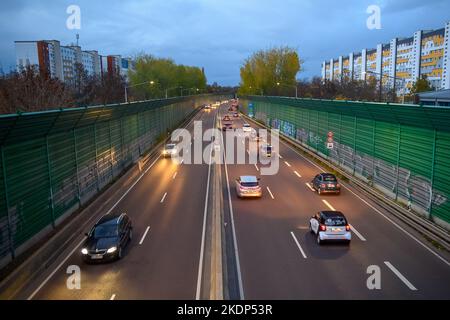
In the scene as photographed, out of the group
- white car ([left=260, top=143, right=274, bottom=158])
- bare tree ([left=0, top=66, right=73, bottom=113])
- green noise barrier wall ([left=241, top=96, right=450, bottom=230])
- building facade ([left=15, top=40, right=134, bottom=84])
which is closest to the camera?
green noise barrier wall ([left=241, top=96, right=450, bottom=230])

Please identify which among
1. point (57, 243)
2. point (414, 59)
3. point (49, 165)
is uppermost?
point (414, 59)

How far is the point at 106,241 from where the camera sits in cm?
1717

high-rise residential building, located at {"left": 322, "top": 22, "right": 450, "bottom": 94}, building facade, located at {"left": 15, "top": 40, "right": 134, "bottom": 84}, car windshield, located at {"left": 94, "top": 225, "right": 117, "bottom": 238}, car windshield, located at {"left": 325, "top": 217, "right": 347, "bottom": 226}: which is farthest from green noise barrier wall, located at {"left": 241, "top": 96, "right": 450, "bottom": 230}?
building facade, located at {"left": 15, "top": 40, "right": 134, "bottom": 84}

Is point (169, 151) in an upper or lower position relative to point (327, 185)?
lower

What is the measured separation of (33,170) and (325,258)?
520 inches

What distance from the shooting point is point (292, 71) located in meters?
115

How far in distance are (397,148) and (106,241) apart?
59.0 feet

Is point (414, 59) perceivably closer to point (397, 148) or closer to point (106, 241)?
point (397, 148)

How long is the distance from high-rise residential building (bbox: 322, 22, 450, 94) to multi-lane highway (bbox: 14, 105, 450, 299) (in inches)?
2496

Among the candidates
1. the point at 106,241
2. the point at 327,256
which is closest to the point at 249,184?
the point at 327,256

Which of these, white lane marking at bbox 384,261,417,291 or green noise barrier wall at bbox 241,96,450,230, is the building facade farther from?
white lane marking at bbox 384,261,417,291

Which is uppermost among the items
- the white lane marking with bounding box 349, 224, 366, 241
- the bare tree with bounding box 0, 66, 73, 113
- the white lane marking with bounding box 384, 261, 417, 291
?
the bare tree with bounding box 0, 66, 73, 113

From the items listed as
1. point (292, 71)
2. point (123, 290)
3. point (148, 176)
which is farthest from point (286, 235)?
point (292, 71)

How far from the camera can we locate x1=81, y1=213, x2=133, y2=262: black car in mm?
16766
